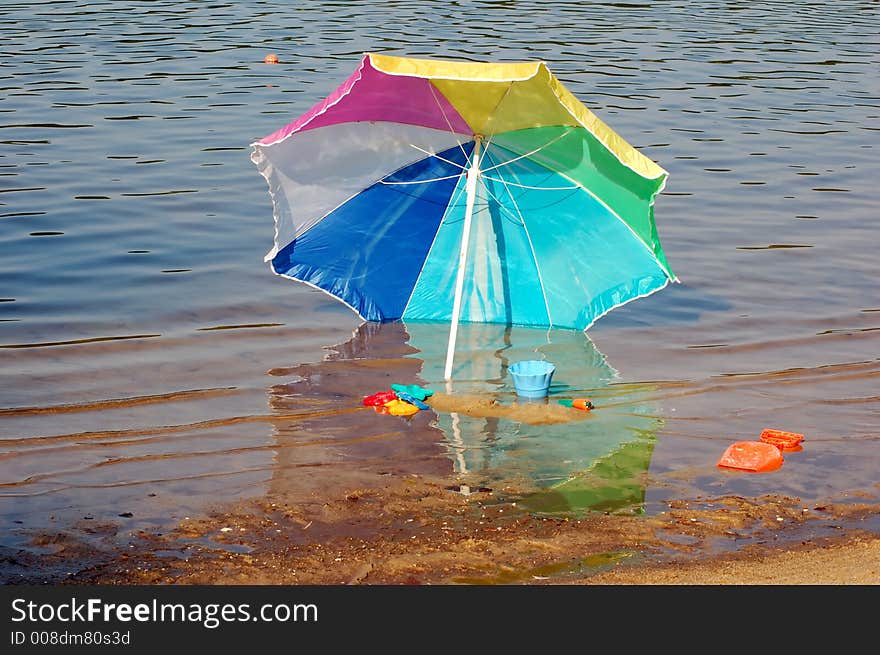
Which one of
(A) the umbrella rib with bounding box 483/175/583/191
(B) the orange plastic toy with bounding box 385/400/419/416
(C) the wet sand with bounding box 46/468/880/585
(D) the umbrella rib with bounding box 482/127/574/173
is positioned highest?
(D) the umbrella rib with bounding box 482/127/574/173

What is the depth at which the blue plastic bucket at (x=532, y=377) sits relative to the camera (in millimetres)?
9867

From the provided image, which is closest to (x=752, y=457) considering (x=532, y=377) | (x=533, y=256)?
(x=532, y=377)

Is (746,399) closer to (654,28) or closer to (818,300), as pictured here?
(818,300)

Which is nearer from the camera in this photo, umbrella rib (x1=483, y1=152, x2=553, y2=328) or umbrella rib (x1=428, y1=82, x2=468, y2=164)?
umbrella rib (x1=428, y1=82, x2=468, y2=164)

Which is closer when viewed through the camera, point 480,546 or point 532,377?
point 480,546

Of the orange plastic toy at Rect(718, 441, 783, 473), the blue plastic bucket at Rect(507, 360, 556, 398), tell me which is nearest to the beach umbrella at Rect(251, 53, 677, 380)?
the blue plastic bucket at Rect(507, 360, 556, 398)

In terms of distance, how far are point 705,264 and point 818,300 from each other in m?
1.53

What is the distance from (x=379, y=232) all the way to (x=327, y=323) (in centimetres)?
177

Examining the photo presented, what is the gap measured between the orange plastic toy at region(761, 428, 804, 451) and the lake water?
10cm

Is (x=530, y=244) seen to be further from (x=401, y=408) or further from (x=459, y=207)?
(x=401, y=408)

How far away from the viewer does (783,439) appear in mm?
9148

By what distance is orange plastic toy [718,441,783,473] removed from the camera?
8617 millimetres

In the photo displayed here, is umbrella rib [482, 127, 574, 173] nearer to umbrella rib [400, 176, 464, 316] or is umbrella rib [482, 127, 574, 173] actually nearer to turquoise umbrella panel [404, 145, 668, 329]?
turquoise umbrella panel [404, 145, 668, 329]

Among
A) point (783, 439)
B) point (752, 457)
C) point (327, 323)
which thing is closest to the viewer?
point (752, 457)
